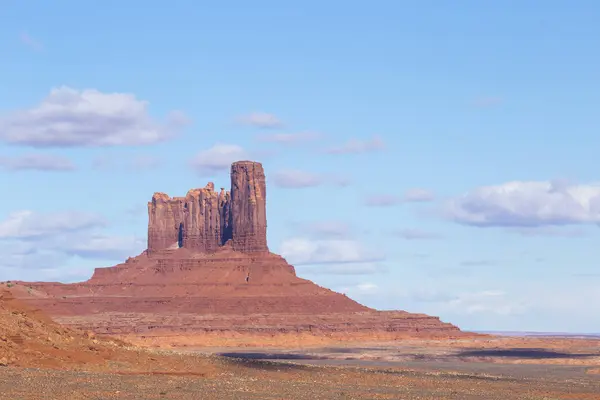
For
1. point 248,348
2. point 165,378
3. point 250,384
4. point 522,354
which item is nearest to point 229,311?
point 248,348

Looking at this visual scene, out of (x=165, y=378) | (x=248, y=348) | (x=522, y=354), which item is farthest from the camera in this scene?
(x=248, y=348)

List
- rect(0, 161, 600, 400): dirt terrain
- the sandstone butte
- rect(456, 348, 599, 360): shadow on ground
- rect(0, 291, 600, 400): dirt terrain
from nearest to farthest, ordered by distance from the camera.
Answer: rect(0, 291, 600, 400): dirt terrain → rect(0, 161, 600, 400): dirt terrain → rect(456, 348, 599, 360): shadow on ground → the sandstone butte

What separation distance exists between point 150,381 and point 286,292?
461 feet

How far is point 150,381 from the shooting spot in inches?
1941

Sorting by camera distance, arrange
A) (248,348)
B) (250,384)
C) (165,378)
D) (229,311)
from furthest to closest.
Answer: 1. (229,311)
2. (248,348)
3. (165,378)
4. (250,384)

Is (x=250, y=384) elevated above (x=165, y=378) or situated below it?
below

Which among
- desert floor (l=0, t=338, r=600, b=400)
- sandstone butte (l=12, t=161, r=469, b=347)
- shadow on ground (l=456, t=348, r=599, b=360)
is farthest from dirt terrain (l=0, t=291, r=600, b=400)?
sandstone butte (l=12, t=161, r=469, b=347)

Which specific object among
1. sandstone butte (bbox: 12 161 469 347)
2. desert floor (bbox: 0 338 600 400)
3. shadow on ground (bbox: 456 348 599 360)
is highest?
sandstone butte (bbox: 12 161 469 347)

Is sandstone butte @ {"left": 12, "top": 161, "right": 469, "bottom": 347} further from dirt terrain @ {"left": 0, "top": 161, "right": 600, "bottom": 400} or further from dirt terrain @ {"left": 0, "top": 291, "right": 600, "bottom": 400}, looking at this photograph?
dirt terrain @ {"left": 0, "top": 291, "right": 600, "bottom": 400}

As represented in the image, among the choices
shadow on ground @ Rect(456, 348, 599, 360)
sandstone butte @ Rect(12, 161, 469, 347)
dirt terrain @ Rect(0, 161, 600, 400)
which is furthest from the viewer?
sandstone butte @ Rect(12, 161, 469, 347)

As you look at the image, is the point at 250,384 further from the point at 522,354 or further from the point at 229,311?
the point at 229,311

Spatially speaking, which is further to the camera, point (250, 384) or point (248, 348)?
point (248, 348)

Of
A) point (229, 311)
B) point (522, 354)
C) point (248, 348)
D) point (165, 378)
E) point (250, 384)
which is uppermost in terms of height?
point (229, 311)

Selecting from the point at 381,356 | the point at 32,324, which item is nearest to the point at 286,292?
the point at 381,356
